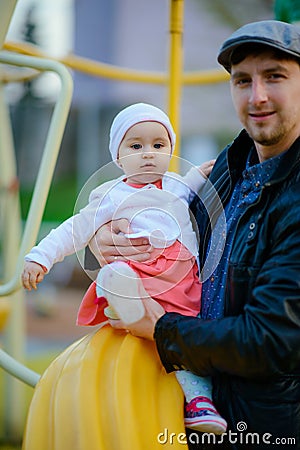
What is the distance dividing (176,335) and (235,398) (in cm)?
16

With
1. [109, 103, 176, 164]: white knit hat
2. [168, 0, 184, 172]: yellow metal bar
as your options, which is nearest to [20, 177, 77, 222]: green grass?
[168, 0, 184, 172]: yellow metal bar

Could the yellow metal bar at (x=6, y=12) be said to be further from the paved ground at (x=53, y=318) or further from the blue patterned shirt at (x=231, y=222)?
the paved ground at (x=53, y=318)

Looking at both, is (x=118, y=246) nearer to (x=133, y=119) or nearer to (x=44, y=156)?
(x=133, y=119)

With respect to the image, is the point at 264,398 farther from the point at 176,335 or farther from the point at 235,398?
→ the point at 176,335

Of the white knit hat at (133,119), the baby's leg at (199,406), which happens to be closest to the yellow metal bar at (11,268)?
the white knit hat at (133,119)

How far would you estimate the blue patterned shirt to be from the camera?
1.41 metres

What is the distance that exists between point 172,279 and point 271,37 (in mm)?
445

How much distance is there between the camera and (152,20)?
1351 cm

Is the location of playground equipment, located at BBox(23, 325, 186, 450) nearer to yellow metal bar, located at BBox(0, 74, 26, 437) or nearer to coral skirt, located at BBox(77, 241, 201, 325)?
coral skirt, located at BBox(77, 241, 201, 325)

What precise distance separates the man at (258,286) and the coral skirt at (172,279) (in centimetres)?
2

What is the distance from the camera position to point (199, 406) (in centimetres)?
136

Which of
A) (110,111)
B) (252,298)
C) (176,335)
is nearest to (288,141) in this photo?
(252,298)

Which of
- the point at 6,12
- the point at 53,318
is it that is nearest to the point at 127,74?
the point at 6,12

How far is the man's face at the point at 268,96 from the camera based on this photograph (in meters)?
1.32
